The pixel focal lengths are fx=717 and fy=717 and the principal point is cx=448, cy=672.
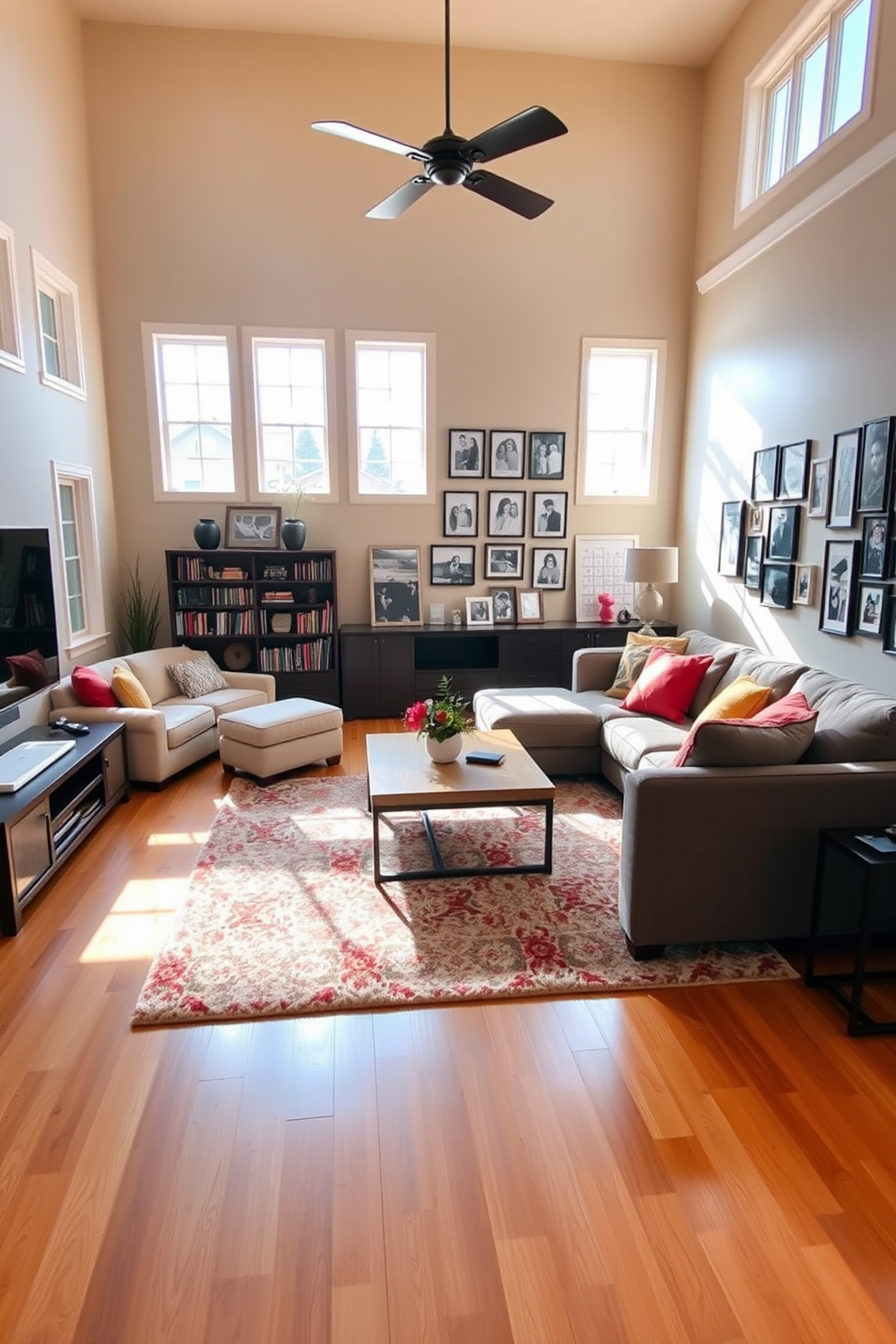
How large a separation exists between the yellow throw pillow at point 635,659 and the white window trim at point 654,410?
81.6 inches

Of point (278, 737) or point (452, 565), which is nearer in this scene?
point (278, 737)

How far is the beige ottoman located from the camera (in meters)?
4.47

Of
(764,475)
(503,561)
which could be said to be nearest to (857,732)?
(764,475)

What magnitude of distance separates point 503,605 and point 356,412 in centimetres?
212

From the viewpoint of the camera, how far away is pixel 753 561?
514cm

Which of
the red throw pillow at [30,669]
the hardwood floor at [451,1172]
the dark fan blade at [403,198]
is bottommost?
the hardwood floor at [451,1172]

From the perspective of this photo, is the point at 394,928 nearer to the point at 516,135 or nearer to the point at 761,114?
the point at 516,135

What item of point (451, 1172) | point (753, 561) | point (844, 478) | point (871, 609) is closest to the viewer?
point (451, 1172)

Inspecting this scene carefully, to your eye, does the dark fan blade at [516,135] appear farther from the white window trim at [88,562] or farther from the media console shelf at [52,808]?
the white window trim at [88,562]

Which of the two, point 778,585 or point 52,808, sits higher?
point 778,585

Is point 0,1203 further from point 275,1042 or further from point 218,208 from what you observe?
point 218,208

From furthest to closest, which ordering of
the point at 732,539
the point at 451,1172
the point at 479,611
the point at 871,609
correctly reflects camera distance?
the point at 479,611
the point at 732,539
the point at 871,609
the point at 451,1172

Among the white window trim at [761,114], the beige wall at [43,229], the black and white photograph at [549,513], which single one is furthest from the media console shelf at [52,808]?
the white window trim at [761,114]

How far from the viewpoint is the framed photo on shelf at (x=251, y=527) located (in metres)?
6.11
